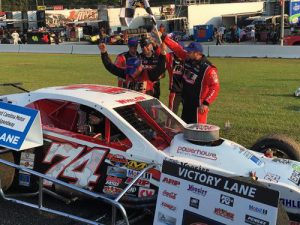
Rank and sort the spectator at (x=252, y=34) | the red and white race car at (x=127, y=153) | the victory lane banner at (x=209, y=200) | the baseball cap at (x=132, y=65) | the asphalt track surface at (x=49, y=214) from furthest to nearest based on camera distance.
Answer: the spectator at (x=252, y=34), the baseball cap at (x=132, y=65), the asphalt track surface at (x=49, y=214), the red and white race car at (x=127, y=153), the victory lane banner at (x=209, y=200)

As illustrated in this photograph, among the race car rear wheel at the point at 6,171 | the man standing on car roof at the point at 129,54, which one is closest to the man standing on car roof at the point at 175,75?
the man standing on car roof at the point at 129,54

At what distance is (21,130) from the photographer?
4645 mm

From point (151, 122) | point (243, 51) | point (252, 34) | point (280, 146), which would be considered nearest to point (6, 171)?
point (151, 122)

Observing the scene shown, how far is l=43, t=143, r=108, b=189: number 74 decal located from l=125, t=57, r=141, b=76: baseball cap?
2.03m

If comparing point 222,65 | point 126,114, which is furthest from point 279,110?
point 222,65

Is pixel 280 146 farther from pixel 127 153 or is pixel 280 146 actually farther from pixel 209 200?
pixel 209 200

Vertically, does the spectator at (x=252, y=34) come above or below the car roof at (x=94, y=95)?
above

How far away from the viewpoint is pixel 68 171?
15.0 feet

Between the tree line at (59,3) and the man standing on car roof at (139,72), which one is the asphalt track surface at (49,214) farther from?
the tree line at (59,3)

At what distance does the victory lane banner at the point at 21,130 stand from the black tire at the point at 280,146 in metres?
2.59

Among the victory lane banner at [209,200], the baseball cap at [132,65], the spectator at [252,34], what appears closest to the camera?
the victory lane banner at [209,200]

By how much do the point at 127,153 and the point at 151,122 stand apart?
0.55 metres

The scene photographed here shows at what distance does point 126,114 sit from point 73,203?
119 centimetres

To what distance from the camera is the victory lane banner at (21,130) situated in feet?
15.1
